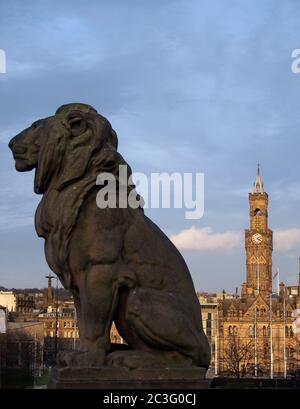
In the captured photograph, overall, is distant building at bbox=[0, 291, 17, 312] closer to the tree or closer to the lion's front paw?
the tree

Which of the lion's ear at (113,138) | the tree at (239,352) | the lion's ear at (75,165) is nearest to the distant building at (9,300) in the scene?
the tree at (239,352)

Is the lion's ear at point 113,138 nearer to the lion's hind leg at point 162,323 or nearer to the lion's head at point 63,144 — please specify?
the lion's head at point 63,144

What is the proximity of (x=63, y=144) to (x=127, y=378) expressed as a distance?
1.88 meters

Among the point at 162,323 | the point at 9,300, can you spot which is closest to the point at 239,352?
the point at 162,323

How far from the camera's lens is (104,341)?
6.05 m

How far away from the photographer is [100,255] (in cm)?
603

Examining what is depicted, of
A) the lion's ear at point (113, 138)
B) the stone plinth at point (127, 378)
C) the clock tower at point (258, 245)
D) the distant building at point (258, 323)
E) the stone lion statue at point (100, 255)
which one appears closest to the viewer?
the stone plinth at point (127, 378)

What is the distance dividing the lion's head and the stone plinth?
1.46 metres

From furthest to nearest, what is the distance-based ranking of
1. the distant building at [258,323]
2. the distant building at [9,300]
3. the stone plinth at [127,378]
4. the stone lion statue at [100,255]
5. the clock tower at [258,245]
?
the distant building at [9,300] < the clock tower at [258,245] < the distant building at [258,323] < the stone lion statue at [100,255] < the stone plinth at [127,378]

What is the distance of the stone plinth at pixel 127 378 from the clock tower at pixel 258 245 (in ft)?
286

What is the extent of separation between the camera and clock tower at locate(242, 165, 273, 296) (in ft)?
316

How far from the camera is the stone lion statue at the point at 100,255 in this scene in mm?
6043

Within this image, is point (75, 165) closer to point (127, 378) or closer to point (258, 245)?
point (127, 378)

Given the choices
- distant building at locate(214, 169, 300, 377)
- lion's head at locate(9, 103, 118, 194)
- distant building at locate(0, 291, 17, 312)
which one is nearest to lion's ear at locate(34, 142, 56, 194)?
lion's head at locate(9, 103, 118, 194)
